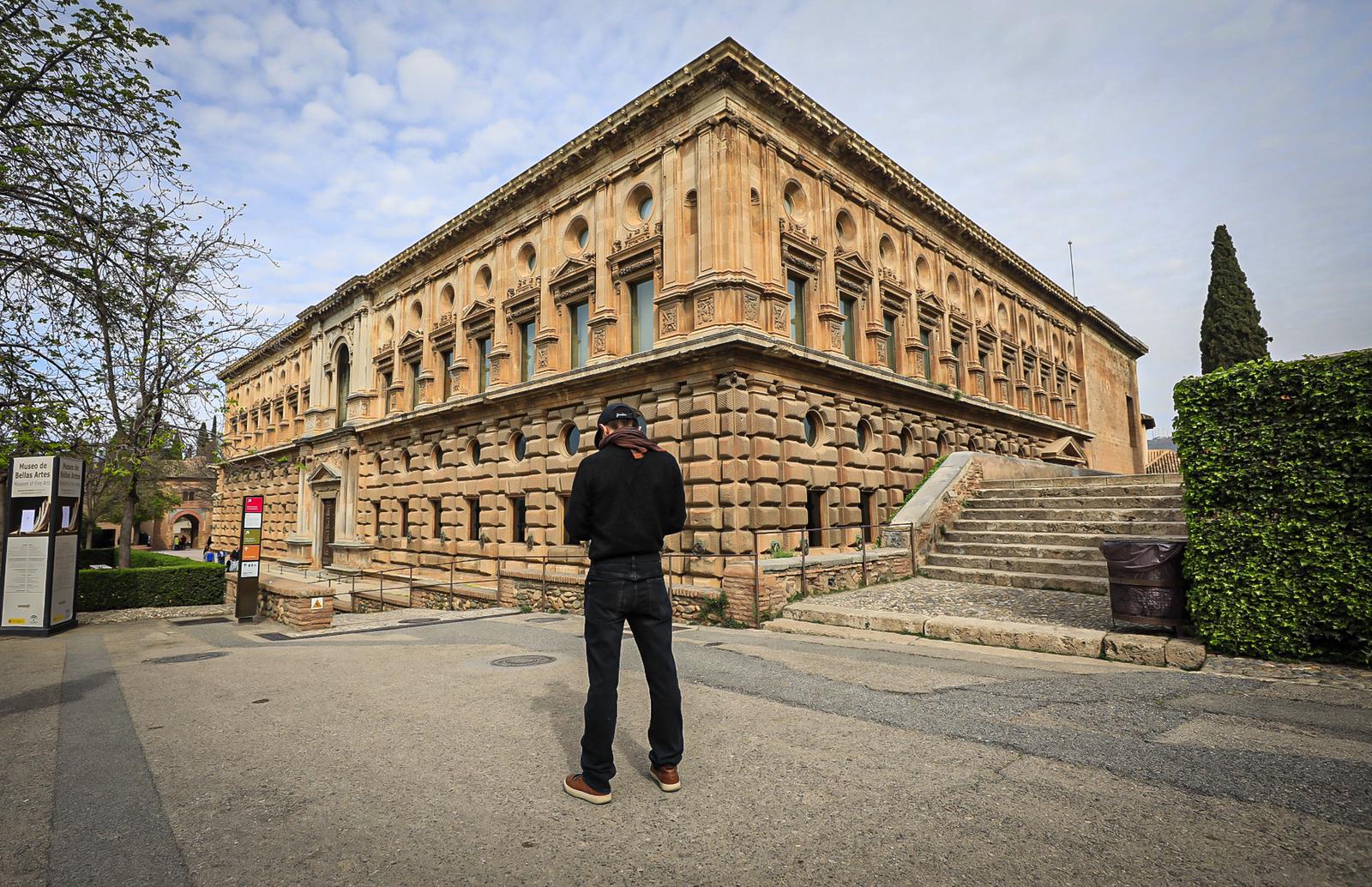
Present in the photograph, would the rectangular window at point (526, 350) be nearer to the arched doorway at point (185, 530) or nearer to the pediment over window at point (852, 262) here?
the pediment over window at point (852, 262)

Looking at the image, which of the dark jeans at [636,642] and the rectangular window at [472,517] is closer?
the dark jeans at [636,642]

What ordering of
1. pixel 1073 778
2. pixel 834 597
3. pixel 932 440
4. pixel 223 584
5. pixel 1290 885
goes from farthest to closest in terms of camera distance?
pixel 932 440
pixel 223 584
pixel 834 597
pixel 1073 778
pixel 1290 885

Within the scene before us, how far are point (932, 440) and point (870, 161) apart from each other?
8.73 meters

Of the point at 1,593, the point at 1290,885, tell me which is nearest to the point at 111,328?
the point at 1,593

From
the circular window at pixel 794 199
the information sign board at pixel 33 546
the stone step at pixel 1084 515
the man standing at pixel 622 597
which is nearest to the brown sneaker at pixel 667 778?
the man standing at pixel 622 597

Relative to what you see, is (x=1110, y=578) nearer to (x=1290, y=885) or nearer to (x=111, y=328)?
(x=1290, y=885)

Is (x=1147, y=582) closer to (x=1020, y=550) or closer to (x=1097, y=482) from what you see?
(x=1020, y=550)

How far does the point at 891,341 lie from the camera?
21031 millimetres

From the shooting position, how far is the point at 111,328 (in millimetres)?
9367

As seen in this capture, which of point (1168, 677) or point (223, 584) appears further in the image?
point (223, 584)

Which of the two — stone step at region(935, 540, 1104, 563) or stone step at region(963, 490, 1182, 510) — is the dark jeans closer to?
stone step at region(935, 540, 1104, 563)

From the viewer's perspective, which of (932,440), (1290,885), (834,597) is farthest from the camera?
(932,440)

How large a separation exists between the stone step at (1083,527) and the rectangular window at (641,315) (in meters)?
9.19

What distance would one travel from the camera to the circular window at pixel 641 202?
1777 centimetres
